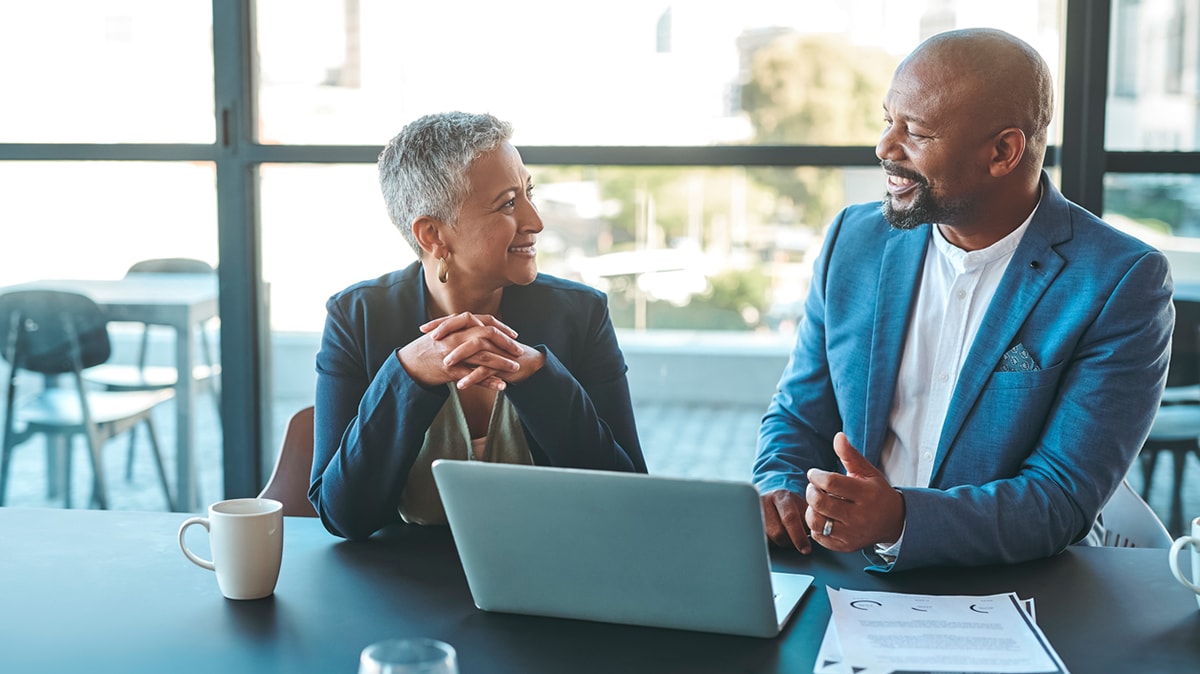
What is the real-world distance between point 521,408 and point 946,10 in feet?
5.80

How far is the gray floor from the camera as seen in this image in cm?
319

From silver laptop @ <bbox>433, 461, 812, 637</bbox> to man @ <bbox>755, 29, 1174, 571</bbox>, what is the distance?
1.17ft

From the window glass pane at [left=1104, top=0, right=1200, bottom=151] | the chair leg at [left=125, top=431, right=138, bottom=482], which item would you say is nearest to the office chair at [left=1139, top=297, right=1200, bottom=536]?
the window glass pane at [left=1104, top=0, right=1200, bottom=151]

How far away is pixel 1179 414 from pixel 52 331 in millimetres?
3140

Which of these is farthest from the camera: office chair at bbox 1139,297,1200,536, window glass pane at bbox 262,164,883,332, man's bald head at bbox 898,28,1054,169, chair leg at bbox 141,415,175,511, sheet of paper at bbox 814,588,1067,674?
chair leg at bbox 141,415,175,511

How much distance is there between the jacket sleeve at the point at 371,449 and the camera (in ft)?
5.27

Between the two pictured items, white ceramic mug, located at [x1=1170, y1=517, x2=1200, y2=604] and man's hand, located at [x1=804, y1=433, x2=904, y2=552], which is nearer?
white ceramic mug, located at [x1=1170, y1=517, x2=1200, y2=604]

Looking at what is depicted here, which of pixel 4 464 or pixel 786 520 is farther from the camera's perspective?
pixel 4 464

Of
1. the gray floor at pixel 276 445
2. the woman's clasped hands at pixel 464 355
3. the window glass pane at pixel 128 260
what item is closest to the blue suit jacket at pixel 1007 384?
the woman's clasped hands at pixel 464 355

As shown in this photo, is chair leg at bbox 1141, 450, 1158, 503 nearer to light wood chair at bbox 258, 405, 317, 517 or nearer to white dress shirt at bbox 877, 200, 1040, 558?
white dress shirt at bbox 877, 200, 1040, 558

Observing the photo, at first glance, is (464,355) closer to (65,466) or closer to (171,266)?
(171,266)

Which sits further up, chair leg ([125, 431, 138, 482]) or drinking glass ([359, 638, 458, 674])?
drinking glass ([359, 638, 458, 674])

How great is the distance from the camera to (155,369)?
10.8ft

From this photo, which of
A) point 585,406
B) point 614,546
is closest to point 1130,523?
point 585,406
